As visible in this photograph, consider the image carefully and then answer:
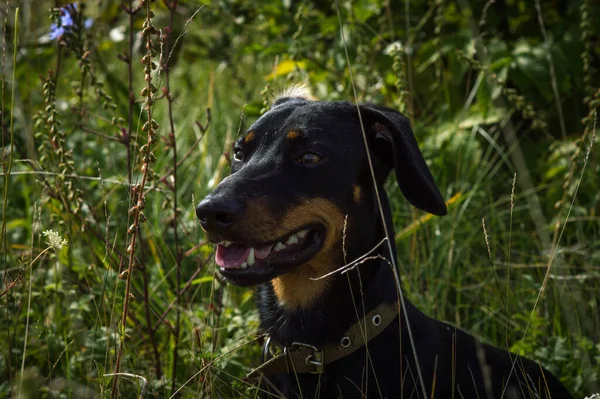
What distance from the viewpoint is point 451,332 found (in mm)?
2988

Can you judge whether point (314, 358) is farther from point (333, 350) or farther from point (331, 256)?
point (331, 256)

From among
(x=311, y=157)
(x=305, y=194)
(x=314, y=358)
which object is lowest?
(x=314, y=358)

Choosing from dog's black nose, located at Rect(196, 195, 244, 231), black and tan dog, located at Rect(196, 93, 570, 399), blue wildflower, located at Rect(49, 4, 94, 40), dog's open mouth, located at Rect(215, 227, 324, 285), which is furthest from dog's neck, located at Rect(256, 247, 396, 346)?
blue wildflower, located at Rect(49, 4, 94, 40)

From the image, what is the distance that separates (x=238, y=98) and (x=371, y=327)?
3.75 metres

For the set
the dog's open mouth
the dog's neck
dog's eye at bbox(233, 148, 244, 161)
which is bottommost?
the dog's neck

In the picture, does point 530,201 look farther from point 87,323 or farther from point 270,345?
point 87,323

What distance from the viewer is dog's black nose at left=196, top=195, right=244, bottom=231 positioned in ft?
8.07

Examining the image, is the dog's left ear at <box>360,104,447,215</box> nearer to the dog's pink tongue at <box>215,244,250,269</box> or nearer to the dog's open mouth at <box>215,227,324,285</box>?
the dog's open mouth at <box>215,227,324,285</box>

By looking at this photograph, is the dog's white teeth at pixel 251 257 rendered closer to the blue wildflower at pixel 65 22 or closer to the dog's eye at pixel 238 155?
the dog's eye at pixel 238 155

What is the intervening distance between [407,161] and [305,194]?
0.39 metres

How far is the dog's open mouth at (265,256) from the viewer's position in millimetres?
2570

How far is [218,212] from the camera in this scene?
2459 millimetres

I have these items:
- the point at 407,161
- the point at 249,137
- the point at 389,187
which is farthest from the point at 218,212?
the point at 389,187

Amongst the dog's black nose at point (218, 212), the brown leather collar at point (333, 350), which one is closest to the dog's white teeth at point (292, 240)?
the dog's black nose at point (218, 212)
